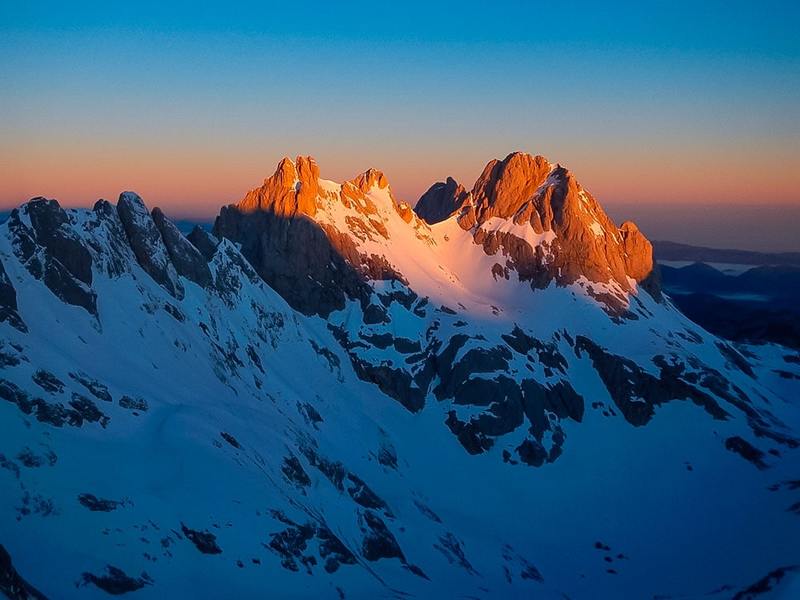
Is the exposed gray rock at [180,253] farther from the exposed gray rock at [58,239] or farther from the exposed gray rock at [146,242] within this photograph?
the exposed gray rock at [58,239]

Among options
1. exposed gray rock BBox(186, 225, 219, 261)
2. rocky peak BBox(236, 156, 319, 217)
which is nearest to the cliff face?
rocky peak BBox(236, 156, 319, 217)

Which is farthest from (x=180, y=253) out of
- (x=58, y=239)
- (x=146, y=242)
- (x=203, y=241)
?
(x=58, y=239)

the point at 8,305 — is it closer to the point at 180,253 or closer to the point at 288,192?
the point at 180,253

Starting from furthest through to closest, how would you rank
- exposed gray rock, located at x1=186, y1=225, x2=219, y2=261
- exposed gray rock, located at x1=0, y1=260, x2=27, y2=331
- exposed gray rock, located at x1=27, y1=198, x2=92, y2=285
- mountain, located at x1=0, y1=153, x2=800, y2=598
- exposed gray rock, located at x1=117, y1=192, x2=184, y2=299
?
exposed gray rock, located at x1=186, y1=225, x2=219, y2=261
exposed gray rock, located at x1=117, y1=192, x2=184, y2=299
exposed gray rock, located at x1=27, y1=198, x2=92, y2=285
exposed gray rock, located at x1=0, y1=260, x2=27, y2=331
mountain, located at x1=0, y1=153, x2=800, y2=598

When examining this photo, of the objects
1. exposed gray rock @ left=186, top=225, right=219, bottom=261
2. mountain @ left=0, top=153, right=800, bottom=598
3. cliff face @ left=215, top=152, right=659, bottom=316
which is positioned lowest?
mountain @ left=0, top=153, right=800, bottom=598

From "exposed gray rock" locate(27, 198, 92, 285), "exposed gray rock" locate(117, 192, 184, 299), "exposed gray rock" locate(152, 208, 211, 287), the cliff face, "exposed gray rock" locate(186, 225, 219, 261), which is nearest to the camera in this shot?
"exposed gray rock" locate(27, 198, 92, 285)

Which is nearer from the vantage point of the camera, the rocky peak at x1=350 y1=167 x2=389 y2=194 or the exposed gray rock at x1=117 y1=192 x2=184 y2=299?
the exposed gray rock at x1=117 y1=192 x2=184 y2=299

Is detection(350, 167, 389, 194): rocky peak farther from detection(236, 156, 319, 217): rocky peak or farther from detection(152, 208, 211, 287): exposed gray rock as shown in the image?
detection(152, 208, 211, 287): exposed gray rock

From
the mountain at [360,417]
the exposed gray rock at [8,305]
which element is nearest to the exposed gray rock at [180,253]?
the mountain at [360,417]
